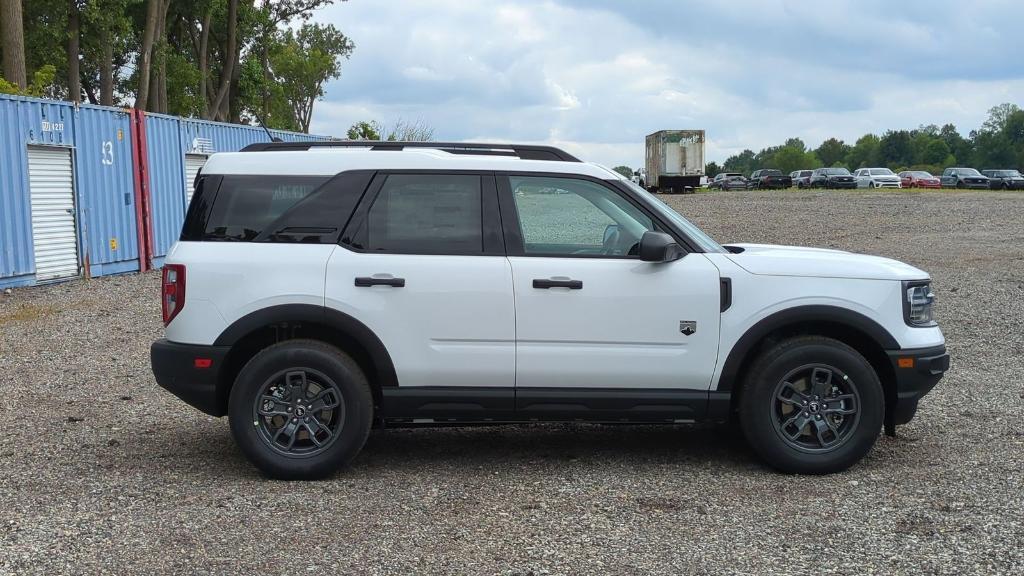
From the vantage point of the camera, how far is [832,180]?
4856cm

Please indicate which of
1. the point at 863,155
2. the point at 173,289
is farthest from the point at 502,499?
the point at 863,155

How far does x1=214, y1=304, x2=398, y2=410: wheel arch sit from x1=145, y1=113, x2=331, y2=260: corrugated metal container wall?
13.9m

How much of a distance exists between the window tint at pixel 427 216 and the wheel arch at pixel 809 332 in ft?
5.02

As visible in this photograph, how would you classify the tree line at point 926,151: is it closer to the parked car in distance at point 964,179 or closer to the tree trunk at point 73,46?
the parked car in distance at point 964,179

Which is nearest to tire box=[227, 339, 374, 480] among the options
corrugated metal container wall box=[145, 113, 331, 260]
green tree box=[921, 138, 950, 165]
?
corrugated metal container wall box=[145, 113, 331, 260]

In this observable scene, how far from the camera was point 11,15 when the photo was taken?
2098 cm

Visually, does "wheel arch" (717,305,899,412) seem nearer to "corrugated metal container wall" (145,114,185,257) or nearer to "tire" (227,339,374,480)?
"tire" (227,339,374,480)

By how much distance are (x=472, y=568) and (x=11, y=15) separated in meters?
20.9

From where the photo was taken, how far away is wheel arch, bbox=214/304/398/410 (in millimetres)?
5352

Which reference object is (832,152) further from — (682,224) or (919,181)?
(682,224)

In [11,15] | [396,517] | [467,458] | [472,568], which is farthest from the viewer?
[11,15]

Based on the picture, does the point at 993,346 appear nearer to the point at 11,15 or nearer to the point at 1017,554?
the point at 1017,554

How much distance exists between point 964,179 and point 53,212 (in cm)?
4655

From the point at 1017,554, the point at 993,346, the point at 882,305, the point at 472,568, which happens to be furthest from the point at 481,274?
the point at 993,346
